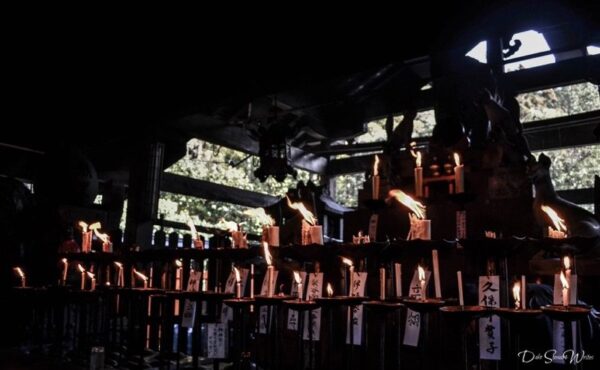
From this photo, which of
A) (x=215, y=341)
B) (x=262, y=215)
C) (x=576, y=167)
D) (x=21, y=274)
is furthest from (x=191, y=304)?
(x=576, y=167)

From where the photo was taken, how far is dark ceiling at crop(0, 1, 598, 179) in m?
3.86

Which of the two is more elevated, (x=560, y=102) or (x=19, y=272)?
(x=560, y=102)

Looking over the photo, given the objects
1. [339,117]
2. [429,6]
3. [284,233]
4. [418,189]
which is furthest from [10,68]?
[339,117]

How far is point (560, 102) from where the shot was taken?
20719mm

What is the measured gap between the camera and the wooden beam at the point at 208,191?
1184 cm

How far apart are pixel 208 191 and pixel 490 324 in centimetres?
1018

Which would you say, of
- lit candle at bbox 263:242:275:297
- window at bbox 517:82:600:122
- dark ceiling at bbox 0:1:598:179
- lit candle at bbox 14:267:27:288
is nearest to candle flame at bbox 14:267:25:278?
lit candle at bbox 14:267:27:288

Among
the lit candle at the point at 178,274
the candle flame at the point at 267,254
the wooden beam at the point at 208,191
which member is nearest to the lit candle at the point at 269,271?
the candle flame at the point at 267,254

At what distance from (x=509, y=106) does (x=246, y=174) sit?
528 inches

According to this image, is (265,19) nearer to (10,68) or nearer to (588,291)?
(10,68)

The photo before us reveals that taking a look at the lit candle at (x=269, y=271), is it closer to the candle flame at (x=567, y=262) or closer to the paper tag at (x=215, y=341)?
the paper tag at (x=215, y=341)

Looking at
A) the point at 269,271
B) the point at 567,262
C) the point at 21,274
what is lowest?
the point at 21,274

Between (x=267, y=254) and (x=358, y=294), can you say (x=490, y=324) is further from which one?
(x=267, y=254)

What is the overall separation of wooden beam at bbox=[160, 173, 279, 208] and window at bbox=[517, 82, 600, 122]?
12.3m
